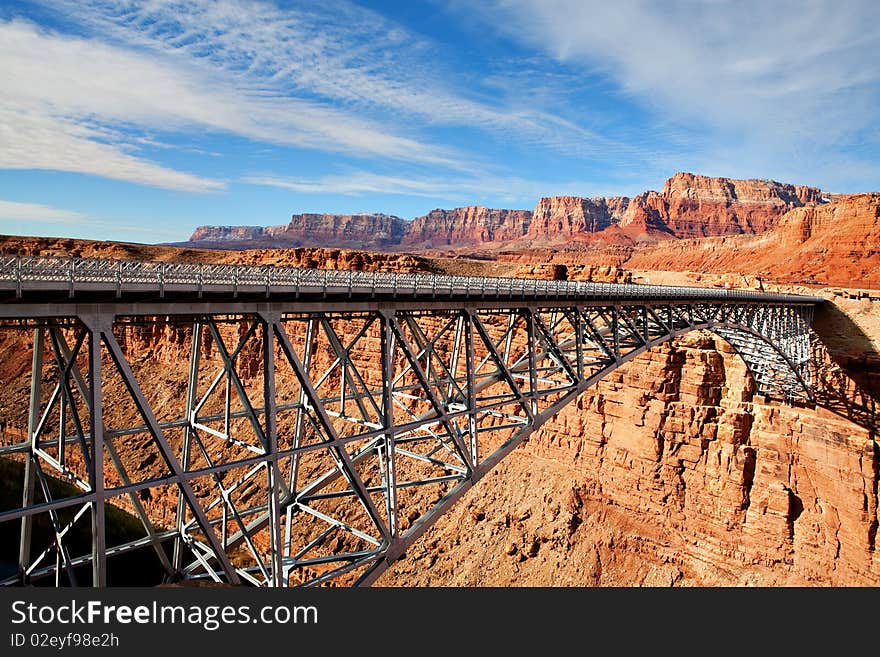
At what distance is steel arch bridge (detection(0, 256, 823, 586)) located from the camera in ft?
24.8

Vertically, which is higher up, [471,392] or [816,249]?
[816,249]

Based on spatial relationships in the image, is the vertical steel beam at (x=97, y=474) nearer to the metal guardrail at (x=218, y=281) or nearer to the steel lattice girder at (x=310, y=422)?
the steel lattice girder at (x=310, y=422)

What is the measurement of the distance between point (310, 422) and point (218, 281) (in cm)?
599

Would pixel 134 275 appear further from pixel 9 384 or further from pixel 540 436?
pixel 9 384

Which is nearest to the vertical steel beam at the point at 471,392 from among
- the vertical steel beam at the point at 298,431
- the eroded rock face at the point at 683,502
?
the vertical steel beam at the point at 298,431

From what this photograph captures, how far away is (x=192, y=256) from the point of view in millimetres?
72375

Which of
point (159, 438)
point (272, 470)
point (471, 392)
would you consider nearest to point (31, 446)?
point (159, 438)

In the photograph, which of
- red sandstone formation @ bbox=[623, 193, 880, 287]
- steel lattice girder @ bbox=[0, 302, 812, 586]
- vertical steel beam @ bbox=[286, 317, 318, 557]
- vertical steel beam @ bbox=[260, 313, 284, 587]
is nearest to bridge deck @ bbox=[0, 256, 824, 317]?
steel lattice girder @ bbox=[0, 302, 812, 586]

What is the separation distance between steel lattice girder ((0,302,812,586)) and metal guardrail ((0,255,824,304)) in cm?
51

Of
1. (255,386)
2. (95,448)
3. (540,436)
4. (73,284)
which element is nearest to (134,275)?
(73,284)

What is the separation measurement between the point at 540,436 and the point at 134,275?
1095 inches

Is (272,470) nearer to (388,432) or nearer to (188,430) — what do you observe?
(388,432)

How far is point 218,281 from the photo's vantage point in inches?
361

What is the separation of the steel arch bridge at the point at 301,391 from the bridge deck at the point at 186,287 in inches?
1.4
